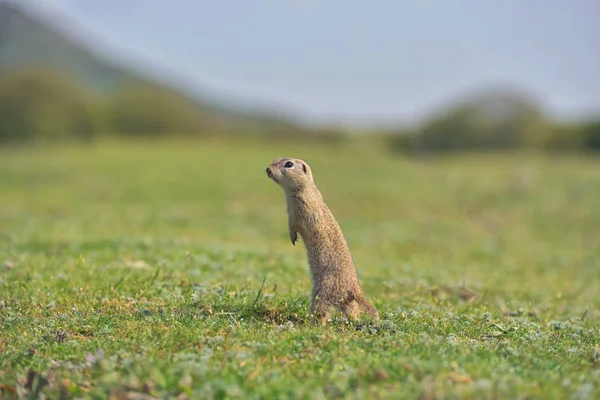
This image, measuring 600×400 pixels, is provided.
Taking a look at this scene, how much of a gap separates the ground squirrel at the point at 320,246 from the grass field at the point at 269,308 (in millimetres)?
380

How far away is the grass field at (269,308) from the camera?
7.56 metres

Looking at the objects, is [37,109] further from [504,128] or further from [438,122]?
[504,128]

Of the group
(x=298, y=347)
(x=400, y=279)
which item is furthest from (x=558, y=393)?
(x=400, y=279)

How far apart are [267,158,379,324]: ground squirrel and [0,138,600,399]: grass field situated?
380 millimetres

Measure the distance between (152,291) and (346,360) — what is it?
512cm

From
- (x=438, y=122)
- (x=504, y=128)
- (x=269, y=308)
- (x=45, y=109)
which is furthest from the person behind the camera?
(x=438, y=122)

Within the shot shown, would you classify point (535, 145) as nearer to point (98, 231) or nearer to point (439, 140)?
point (439, 140)

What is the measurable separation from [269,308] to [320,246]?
1.34 meters

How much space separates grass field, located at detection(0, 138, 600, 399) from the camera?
756cm

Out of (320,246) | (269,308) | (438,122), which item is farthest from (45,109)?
(320,246)

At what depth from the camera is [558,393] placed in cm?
717

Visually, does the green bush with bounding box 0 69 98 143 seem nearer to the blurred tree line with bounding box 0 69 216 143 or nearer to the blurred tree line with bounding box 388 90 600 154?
the blurred tree line with bounding box 0 69 216 143

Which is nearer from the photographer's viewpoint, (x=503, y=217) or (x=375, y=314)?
(x=375, y=314)

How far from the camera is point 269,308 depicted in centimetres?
1084
